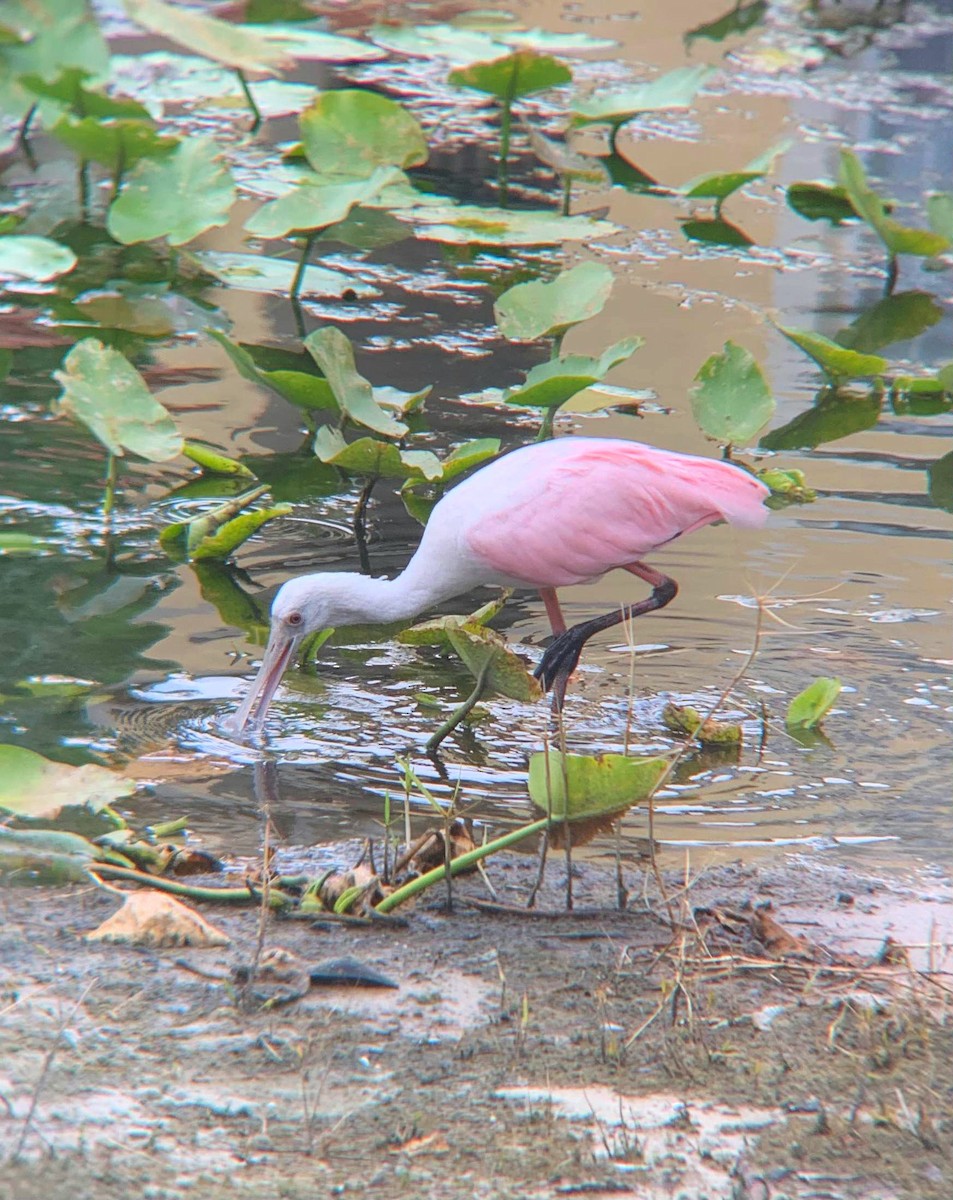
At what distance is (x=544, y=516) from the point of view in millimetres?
4406

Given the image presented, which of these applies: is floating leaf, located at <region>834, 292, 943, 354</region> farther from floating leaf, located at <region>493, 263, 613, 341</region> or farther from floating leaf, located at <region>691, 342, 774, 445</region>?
floating leaf, located at <region>493, 263, 613, 341</region>

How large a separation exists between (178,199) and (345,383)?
1748 millimetres

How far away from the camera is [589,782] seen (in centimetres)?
314

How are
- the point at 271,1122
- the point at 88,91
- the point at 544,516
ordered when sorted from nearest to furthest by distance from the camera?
the point at 271,1122, the point at 544,516, the point at 88,91

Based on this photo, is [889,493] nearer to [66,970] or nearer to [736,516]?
[736,516]

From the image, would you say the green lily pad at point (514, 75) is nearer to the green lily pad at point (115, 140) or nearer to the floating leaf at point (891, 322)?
the green lily pad at point (115, 140)

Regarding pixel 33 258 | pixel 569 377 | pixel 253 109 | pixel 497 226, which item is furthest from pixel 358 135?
pixel 569 377

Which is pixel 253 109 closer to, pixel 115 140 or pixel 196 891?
pixel 115 140

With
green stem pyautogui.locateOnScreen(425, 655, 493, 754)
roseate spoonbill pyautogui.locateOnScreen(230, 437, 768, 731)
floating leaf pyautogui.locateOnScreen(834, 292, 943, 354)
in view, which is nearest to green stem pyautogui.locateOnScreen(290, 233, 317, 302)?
floating leaf pyautogui.locateOnScreen(834, 292, 943, 354)

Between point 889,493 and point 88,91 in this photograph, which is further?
point 88,91

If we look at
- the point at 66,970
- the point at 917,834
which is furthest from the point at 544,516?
the point at 66,970

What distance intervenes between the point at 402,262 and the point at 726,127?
347 cm

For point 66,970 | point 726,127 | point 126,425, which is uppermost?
point 66,970

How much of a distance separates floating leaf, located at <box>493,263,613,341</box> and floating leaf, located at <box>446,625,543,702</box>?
2.11m
